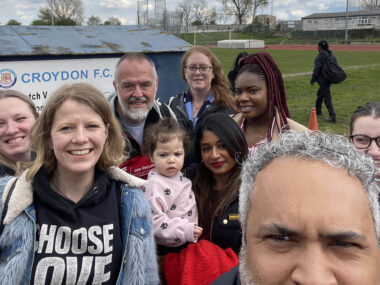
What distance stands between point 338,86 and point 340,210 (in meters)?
16.9

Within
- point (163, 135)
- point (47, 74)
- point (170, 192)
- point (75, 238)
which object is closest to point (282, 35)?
point (47, 74)

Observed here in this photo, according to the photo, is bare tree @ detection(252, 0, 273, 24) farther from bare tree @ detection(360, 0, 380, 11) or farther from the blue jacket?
the blue jacket

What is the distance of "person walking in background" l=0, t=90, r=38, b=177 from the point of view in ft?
7.86

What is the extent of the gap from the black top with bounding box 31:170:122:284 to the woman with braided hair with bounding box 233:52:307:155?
1.44m

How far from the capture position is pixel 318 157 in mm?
1234

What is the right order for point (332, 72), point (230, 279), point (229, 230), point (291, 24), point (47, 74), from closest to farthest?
point (230, 279) < point (229, 230) < point (47, 74) < point (332, 72) < point (291, 24)

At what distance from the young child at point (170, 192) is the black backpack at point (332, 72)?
8516 millimetres

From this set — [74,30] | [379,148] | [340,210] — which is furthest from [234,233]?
[74,30]

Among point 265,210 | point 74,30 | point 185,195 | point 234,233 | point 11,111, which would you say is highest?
point 74,30

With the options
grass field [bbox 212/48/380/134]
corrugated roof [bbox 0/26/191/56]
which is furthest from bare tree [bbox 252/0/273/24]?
corrugated roof [bbox 0/26/191/56]

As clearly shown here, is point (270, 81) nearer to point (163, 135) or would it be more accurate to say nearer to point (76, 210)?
point (163, 135)

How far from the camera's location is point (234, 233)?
2305mm

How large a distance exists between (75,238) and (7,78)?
12.5 feet

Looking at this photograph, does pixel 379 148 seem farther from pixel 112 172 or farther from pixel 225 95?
pixel 225 95
